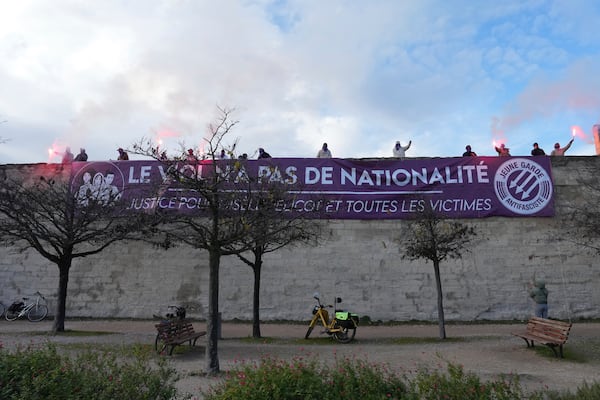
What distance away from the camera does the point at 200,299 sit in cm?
1684

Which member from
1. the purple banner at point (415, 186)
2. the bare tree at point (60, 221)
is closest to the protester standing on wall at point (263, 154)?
the purple banner at point (415, 186)

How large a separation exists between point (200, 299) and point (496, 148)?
43.1ft

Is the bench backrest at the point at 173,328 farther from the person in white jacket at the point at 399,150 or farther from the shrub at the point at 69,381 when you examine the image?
the person in white jacket at the point at 399,150

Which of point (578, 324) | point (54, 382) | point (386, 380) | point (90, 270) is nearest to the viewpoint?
point (54, 382)

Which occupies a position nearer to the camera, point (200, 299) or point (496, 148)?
point (200, 299)

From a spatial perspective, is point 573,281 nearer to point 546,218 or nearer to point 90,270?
point 546,218

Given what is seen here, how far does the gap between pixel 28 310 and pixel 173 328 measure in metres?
10.5

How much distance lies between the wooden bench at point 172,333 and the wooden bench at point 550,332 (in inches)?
288

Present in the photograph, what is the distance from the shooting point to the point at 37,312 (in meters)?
16.9

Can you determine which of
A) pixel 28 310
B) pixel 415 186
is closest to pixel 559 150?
pixel 415 186

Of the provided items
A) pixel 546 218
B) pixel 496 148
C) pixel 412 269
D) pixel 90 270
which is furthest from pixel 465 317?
pixel 90 270

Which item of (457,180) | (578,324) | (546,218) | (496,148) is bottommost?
(578,324)

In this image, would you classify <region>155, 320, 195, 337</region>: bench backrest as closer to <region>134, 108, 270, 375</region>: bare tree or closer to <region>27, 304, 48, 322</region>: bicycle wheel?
<region>134, 108, 270, 375</region>: bare tree

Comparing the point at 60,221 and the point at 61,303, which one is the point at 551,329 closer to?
the point at 61,303
